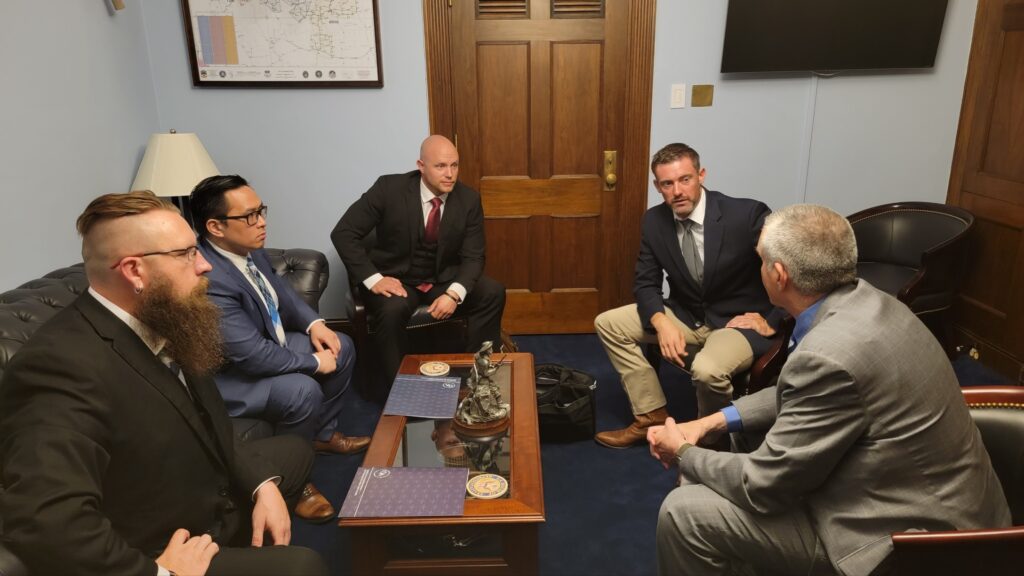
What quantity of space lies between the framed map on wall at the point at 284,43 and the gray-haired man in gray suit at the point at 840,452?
9.22 ft

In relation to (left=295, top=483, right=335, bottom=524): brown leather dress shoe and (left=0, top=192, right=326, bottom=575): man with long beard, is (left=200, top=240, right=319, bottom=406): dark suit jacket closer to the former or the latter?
(left=295, top=483, right=335, bottom=524): brown leather dress shoe

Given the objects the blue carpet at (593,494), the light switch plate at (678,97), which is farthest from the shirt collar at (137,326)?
the light switch plate at (678,97)

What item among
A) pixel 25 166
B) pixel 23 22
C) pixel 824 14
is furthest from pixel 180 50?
→ pixel 824 14

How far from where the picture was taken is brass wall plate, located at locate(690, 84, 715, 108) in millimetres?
3973

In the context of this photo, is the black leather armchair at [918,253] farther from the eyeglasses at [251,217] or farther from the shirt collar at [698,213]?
the eyeglasses at [251,217]

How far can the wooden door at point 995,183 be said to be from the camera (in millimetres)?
3525

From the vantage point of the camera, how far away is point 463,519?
184 centimetres

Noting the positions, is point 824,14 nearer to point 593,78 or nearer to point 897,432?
point 593,78

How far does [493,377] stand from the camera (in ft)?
8.99

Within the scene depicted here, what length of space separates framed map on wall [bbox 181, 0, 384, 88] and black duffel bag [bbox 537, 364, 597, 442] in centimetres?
201

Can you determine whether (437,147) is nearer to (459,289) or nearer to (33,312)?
(459,289)

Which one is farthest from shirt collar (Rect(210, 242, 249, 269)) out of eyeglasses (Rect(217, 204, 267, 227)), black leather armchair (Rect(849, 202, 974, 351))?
black leather armchair (Rect(849, 202, 974, 351))

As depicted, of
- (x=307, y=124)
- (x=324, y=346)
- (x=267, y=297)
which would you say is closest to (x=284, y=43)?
(x=307, y=124)

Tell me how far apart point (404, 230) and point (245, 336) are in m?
1.22
